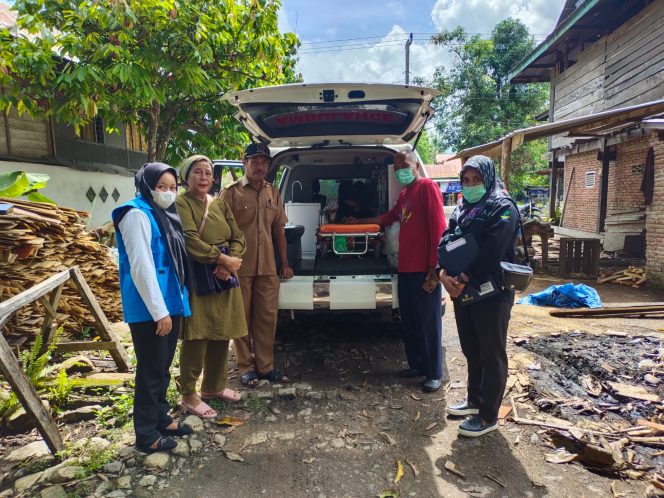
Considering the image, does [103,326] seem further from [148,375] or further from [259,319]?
[148,375]

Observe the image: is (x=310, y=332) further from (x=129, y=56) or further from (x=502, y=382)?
(x=129, y=56)

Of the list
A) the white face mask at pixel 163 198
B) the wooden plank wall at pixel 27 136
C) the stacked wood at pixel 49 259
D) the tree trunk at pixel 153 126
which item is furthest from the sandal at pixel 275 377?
the wooden plank wall at pixel 27 136

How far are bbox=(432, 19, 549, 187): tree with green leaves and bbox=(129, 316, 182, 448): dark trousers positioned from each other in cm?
2198

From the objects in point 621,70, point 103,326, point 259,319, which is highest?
point 621,70

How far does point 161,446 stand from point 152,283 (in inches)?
41.4

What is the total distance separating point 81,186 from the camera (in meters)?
10.5

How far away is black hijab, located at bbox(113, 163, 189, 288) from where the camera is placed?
2.58 m

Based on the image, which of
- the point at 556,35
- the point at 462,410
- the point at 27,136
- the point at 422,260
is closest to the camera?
the point at 462,410

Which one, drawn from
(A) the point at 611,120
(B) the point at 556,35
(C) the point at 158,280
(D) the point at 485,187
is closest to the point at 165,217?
(C) the point at 158,280

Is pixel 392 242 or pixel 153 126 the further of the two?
pixel 153 126

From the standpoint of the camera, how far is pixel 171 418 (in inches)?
115

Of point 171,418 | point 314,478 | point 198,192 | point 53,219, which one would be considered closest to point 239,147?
point 53,219

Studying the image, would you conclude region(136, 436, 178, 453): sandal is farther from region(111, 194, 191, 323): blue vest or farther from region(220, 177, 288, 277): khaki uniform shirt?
region(220, 177, 288, 277): khaki uniform shirt

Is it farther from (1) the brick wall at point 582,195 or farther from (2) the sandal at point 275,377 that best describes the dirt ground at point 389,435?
(1) the brick wall at point 582,195
